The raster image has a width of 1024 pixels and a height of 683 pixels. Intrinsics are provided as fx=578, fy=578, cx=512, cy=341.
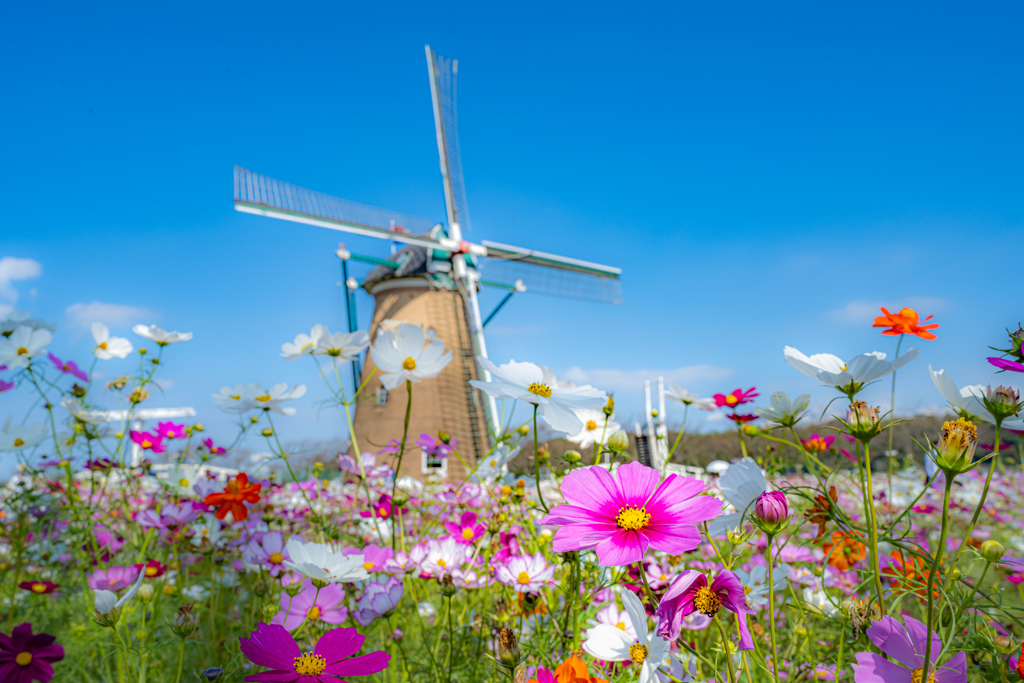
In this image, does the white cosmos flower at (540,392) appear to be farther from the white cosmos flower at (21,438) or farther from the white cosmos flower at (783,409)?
the white cosmos flower at (21,438)

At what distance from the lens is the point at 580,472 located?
53 centimetres

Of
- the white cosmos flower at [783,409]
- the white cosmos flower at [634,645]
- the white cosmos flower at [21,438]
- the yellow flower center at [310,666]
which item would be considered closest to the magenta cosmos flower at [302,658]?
the yellow flower center at [310,666]

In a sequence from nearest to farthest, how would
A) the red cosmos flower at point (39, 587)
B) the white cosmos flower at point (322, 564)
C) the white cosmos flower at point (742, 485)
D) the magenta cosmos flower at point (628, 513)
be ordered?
the magenta cosmos flower at point (628, 513) → the white cosmos flower at point (742, 485) → the white cosmos flower at point (322, 564) → the red cosmos flower at point (39, 587)

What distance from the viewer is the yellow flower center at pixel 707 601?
548 millimetres

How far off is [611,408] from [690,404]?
0.38 metres

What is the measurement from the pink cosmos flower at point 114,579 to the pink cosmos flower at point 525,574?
86 centimetres

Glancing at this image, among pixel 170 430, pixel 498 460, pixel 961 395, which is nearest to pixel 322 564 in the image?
pixel 498 460

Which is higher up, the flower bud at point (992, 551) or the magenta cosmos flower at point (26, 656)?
the flower bud at point (992, 551)

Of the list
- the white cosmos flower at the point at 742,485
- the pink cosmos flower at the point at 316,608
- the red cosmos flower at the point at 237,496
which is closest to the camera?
the white cosmos flower at the point at 742,485

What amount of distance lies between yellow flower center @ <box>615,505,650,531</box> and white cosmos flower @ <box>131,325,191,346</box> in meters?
1.44

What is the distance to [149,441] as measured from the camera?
66.1 inches

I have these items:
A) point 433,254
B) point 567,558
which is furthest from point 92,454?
point 433,254

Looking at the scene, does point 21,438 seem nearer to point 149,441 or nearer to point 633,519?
point 149,441

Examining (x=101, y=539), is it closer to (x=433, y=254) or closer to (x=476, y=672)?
(x=476, y=672)
